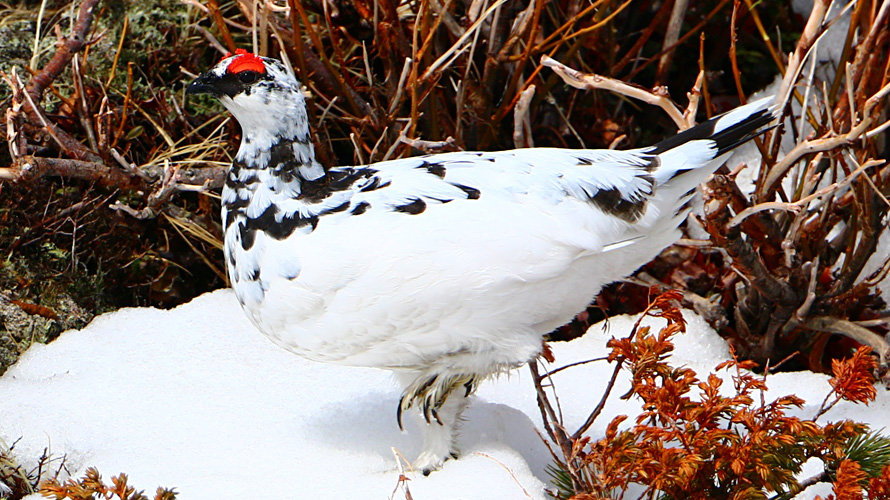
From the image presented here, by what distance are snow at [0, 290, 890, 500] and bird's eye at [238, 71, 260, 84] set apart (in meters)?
0.86

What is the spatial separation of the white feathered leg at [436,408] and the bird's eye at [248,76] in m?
0.72

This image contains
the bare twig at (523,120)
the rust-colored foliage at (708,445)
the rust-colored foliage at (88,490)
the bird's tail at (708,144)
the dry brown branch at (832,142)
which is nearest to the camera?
the rust-colored foliage at (88,490)

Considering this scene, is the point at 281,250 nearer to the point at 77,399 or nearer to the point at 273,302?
the point at 273,302

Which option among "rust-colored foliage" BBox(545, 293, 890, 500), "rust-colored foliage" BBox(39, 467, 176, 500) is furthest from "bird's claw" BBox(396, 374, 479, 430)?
"rust-colored foliage" BBox(39, 467, 176, 500)

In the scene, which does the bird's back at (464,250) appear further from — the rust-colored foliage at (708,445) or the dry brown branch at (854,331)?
the dry brown branch at (854,331)

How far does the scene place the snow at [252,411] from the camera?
1.91 m

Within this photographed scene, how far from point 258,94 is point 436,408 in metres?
0.77

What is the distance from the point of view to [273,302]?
5.67 ft

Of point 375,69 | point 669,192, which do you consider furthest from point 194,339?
point 669,192

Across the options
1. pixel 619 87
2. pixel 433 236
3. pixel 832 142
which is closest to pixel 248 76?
pixel 433 236

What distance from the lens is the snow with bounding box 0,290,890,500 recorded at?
6.26 feet

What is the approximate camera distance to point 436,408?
A: 6.23 ft

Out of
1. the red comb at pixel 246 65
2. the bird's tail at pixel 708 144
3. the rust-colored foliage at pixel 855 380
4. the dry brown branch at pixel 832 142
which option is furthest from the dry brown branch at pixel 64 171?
the rust-colored foliage at pixel 855 380

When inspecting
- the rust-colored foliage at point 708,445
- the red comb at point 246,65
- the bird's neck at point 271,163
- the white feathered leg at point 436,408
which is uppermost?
the red comb at point 246,65
